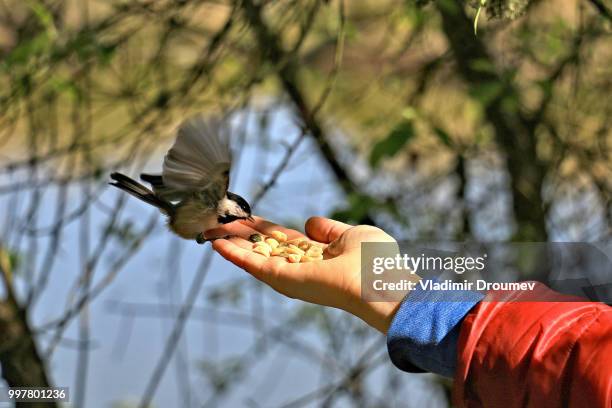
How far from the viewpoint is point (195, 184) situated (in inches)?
79.0

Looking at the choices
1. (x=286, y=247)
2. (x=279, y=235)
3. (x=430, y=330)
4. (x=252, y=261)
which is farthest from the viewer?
(x=279, y=235)

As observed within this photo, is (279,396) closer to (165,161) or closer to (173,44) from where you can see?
(173,44)

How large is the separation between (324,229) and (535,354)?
0.66 m

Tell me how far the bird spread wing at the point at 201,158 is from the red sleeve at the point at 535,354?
71cm

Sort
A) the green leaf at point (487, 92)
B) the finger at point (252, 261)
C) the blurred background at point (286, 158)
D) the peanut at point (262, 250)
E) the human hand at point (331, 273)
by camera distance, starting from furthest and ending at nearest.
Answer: the blurred background at point (286, 158), the green leaf at point (487, 92), the peanut at point (262, 250), the finger at point (252, 261), the human hand at point (331, 273)

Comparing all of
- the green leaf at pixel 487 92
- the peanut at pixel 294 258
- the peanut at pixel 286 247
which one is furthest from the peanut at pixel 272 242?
the green leaf at pixel 487 92

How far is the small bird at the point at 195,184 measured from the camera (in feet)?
6.20

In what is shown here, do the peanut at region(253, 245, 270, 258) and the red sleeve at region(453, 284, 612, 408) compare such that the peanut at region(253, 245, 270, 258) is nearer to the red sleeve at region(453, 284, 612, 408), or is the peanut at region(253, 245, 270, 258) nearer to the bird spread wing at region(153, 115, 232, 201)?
the bird spread wing at region(153, 115, 232, 201)

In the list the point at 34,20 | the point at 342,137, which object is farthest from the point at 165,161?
the point at 342,137

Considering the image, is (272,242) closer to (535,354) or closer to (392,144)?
(392,144)

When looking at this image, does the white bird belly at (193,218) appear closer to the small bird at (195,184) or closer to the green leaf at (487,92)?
the small bird at (195,184)

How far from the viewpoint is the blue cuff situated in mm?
1363

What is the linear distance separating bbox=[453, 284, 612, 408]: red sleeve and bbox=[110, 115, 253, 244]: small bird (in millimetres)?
728

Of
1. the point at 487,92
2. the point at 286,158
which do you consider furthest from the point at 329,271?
the point at 487,92
